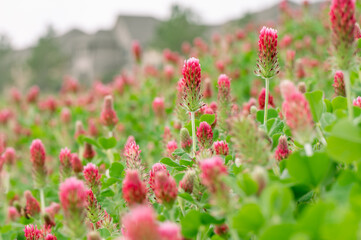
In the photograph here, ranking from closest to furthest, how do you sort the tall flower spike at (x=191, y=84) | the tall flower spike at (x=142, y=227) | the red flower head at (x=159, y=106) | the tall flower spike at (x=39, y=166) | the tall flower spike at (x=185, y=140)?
the tall flower spike at (x=142, y=227) → the tall flower spike at (x=191, y=84) → the tall flower spike at (x=185, y=140) → the tall flower spike at (x=39, y=166) → the red flower head at (x=159, y=106)

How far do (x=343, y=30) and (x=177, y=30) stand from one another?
3094 centimetres

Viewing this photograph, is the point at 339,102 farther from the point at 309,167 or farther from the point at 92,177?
the point at 92,177

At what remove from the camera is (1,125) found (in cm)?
589

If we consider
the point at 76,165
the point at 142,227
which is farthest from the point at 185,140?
the point at 142,227

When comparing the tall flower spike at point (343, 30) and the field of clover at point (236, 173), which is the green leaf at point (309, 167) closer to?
the field of clover at point (236, 173)

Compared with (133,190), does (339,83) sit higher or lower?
higher

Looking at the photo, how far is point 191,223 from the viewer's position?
1273 mm

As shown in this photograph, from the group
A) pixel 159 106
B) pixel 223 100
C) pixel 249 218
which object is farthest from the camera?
pixel 159 106

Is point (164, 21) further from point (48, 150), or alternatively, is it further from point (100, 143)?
point (100, 143)

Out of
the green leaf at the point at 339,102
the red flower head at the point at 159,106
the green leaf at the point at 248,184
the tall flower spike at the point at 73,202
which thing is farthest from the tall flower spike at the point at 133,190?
the red flower head at the point at 159,106

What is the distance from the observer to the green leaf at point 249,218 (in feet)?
3.06

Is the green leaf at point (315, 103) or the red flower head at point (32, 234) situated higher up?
the green leaf at point (315, 103)

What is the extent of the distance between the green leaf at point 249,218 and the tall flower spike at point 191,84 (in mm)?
944

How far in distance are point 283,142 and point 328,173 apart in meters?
0.32
